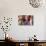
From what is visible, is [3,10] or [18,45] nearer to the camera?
[18,45]

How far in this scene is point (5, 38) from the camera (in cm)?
441

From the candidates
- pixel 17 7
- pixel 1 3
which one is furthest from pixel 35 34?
pixel 1 3

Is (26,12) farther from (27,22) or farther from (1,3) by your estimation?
(1,3)

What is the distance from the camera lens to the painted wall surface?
4578 mm

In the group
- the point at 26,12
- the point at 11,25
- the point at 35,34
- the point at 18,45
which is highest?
the point at 26,12

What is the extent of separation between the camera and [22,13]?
4602 millimetres

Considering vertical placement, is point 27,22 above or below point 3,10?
below

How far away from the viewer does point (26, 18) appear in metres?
4.64

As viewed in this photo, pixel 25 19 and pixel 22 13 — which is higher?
pixel 22 13

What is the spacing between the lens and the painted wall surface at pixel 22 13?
4.58 metres

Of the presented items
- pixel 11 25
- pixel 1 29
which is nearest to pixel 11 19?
pixel 11 25

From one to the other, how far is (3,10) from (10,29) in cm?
70

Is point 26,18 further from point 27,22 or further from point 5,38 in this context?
point 5,38

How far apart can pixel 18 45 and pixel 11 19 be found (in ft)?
3.30
